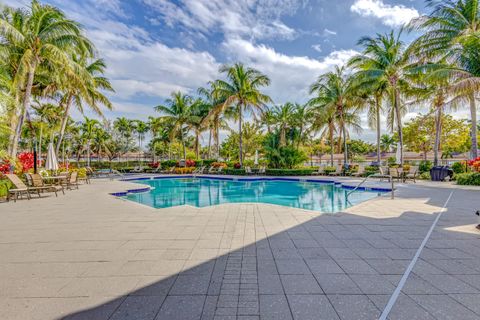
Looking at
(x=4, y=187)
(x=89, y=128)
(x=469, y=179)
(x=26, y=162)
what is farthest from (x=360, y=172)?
(x=89, y=128)

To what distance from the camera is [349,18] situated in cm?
1030

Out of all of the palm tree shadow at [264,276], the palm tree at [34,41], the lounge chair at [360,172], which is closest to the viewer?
the palm tree shadow at [264,276]

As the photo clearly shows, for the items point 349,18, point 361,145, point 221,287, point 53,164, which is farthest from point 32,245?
point 361,145

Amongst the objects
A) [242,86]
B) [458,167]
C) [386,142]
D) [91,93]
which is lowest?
[458,167]

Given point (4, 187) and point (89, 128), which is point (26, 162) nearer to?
point (4, 187)

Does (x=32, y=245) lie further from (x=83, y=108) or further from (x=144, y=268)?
(x=83, y=108)

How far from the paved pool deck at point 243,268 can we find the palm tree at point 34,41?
8720 mm

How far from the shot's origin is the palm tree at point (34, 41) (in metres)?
10.6

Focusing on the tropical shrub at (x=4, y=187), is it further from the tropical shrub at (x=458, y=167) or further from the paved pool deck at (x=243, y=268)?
the tropical shrub at (x=458, y=167)

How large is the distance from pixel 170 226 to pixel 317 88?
60.2 feet

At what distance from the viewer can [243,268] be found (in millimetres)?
2721

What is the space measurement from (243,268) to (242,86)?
689 inches

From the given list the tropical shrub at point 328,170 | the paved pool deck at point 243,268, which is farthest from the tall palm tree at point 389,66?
the paved pool deck at point 243,268

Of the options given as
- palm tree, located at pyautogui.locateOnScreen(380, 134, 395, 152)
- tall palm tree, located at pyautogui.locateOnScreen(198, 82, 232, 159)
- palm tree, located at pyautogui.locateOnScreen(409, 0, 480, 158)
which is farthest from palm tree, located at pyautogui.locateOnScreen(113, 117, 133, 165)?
palm tree, located at pyautogui.locateOnScreen(380, 134, 395, 152)
